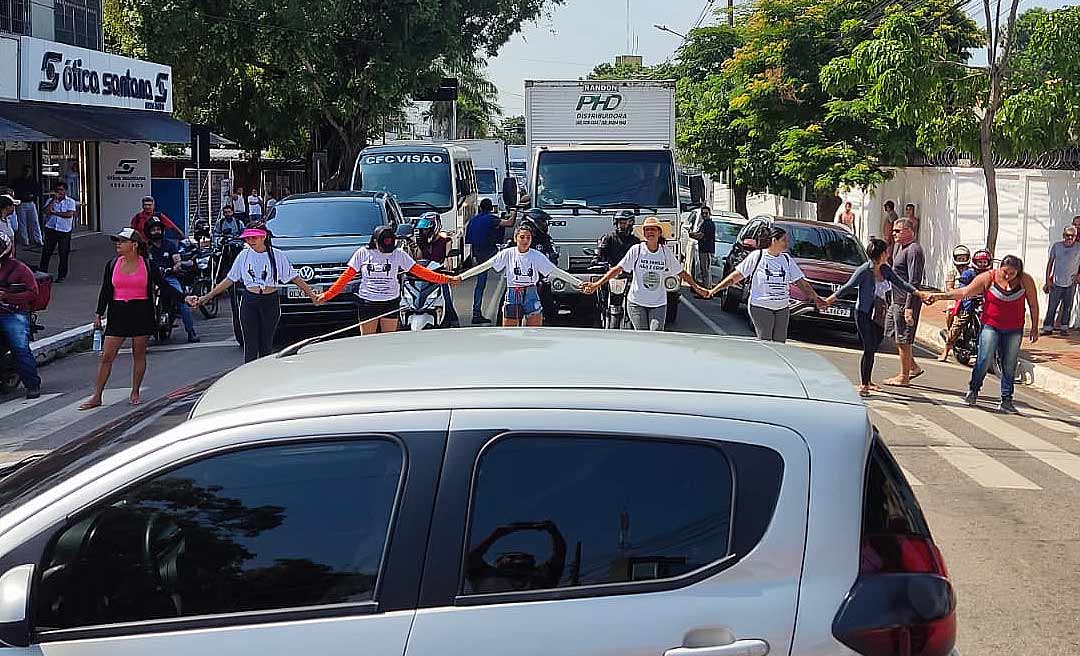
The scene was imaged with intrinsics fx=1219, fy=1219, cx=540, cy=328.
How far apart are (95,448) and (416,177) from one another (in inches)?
877

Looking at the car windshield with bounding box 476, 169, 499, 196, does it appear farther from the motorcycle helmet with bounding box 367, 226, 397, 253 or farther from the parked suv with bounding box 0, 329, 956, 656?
the parked suv with bounding box 0, 329, 956, 656

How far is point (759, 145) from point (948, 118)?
42.6ft

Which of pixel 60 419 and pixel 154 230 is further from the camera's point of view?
pixel 154 230

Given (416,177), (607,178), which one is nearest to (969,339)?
(607,178)

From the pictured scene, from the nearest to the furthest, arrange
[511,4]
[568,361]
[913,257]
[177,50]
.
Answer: [568,361]
[913,257]
[177,50]
[511,4]

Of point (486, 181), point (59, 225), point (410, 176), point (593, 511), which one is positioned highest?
point (486, 181)

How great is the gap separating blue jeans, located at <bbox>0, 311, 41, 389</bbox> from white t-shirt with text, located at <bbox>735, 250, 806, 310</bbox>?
7334 mm

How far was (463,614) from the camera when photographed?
307 cm

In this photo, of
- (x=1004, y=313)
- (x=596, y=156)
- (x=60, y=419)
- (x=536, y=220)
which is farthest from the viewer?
(x=596, y=156)

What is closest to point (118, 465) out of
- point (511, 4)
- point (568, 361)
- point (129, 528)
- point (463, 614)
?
point (129, 528)

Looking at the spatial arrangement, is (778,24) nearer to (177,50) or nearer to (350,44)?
(350,44)

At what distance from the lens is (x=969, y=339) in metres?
15.9

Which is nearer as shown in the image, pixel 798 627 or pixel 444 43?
pixel 798 627

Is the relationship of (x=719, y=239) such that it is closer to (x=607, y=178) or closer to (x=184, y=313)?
(x=607, y=178)
